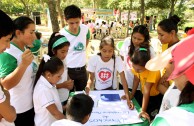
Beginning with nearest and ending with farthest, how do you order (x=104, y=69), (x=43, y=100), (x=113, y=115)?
(x=43, y=100) < (x=113, y=115) < (x=104, y=69)

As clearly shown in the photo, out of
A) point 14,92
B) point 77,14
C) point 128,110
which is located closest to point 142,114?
point 128,110

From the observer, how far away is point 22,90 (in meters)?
1.79

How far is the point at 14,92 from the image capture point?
178 centimetres

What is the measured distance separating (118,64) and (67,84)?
64 cm

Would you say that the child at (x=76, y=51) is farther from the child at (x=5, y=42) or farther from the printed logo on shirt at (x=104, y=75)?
the child at (x=5, y=42)

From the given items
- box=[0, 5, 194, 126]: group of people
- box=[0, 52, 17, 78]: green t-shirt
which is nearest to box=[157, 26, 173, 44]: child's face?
box=[0, 5, 194, 126]: group of people

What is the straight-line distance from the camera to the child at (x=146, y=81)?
6.47 ft

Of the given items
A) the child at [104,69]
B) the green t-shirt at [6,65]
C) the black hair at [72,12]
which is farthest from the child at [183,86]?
the black hair at [72,12]

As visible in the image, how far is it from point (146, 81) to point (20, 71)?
1111 millimetres

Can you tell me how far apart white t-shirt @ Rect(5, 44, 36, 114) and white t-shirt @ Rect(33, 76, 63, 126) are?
86mm

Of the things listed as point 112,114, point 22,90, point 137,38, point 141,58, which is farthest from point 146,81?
point 22,90

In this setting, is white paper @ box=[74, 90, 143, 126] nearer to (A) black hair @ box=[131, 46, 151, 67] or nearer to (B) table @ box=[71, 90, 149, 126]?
(B) table @ box=[71, 90, 149, 126]

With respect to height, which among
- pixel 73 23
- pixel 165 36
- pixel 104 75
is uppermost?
pixel 73 23

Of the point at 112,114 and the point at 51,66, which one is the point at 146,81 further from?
the point at 51,66
